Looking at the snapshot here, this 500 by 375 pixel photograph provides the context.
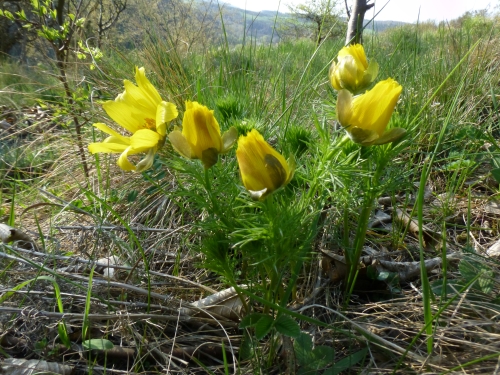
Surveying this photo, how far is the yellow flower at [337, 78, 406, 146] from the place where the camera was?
70cm

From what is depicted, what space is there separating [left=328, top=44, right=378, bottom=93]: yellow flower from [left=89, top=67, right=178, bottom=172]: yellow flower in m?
0.33

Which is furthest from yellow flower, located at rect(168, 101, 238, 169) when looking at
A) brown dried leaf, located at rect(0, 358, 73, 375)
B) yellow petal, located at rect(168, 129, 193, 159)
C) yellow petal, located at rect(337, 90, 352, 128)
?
brown dried leaf, located at rect(0, 358, 73, 375)

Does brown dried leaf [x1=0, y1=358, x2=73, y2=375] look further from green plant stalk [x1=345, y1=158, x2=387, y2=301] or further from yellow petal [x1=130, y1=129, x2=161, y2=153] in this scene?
green plant stalk [x1=345, y1=158, x2=387, y2=301]

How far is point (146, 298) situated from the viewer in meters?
1.06

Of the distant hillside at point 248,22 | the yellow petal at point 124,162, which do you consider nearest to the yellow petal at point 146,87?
the yellow petal at point 124,162

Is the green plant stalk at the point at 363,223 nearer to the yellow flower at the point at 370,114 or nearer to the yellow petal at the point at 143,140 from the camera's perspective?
the yellow flower at the point at 370,114

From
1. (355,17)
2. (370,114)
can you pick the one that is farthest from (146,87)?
(355,17)

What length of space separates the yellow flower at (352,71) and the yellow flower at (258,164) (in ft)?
0.88

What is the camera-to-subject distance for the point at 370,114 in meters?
0.72

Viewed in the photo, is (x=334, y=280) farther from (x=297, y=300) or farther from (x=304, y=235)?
(x=304, y=235)

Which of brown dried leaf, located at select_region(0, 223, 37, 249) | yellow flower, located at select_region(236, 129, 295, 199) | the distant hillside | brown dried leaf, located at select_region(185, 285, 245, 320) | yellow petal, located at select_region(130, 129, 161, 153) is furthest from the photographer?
the distant hillside

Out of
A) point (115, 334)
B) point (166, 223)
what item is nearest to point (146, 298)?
point (115, 334)

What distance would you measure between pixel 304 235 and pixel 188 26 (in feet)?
8.18

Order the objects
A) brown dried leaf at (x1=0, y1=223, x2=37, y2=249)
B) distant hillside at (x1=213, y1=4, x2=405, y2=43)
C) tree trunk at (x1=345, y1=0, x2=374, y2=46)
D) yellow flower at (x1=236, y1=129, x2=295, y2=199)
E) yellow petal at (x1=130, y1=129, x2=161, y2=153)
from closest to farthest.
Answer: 1. yellow flower at (x1=236, y1=129, x2=295, y2=199)
2. yellow petal at (x1=130, y1=129, x2=161, y2=153)
3. brown dried leaf at (x1=0, y1=223, x2=37, y2=249)
4. tree trunk at (x1=345, y1=0, x2=374, y2=46)
5. distant hillside at (x1=213, y1=4, x2=405, y2=43)
